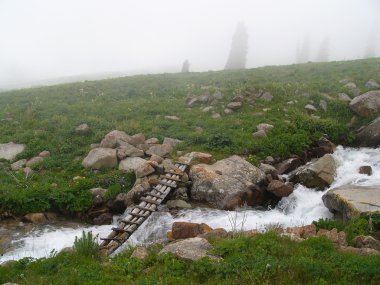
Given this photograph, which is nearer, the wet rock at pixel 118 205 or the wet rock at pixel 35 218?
the wet rock at pixel 35 218

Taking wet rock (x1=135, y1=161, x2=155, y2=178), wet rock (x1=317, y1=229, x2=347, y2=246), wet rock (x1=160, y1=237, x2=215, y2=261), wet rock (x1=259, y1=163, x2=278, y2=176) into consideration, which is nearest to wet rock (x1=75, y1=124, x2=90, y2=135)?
wet rock (x1=135, y1=161, x2=155, y2=178)

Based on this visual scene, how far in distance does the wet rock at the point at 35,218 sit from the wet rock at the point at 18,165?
359 centimetres

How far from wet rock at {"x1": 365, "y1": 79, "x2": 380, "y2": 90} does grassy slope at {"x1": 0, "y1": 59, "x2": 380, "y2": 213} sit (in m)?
0.62

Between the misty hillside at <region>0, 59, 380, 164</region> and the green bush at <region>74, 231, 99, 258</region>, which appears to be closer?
the green bush at <region>74, 231, 99, 258</region>

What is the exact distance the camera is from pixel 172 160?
15.3 meters

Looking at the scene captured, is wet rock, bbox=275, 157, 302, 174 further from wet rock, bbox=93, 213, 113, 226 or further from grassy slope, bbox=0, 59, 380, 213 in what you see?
wet rock, bbox=93, 213, 113, 226

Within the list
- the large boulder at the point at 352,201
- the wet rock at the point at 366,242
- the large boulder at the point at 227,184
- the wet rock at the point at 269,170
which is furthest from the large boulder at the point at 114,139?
the wet rock at the point at 366,242

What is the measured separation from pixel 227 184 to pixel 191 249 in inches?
218

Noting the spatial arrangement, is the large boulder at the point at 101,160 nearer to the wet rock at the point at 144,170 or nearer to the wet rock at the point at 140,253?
the wet rock at the point at 144,170

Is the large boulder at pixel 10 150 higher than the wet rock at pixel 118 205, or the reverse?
the large boulder at pixel 10 150

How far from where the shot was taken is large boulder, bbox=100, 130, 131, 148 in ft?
53.7

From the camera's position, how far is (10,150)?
55.8 feet

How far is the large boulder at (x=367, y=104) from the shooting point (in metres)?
19.3

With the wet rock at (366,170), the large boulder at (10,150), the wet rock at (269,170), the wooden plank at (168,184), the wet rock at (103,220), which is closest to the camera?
the wet rock at (103,220)
